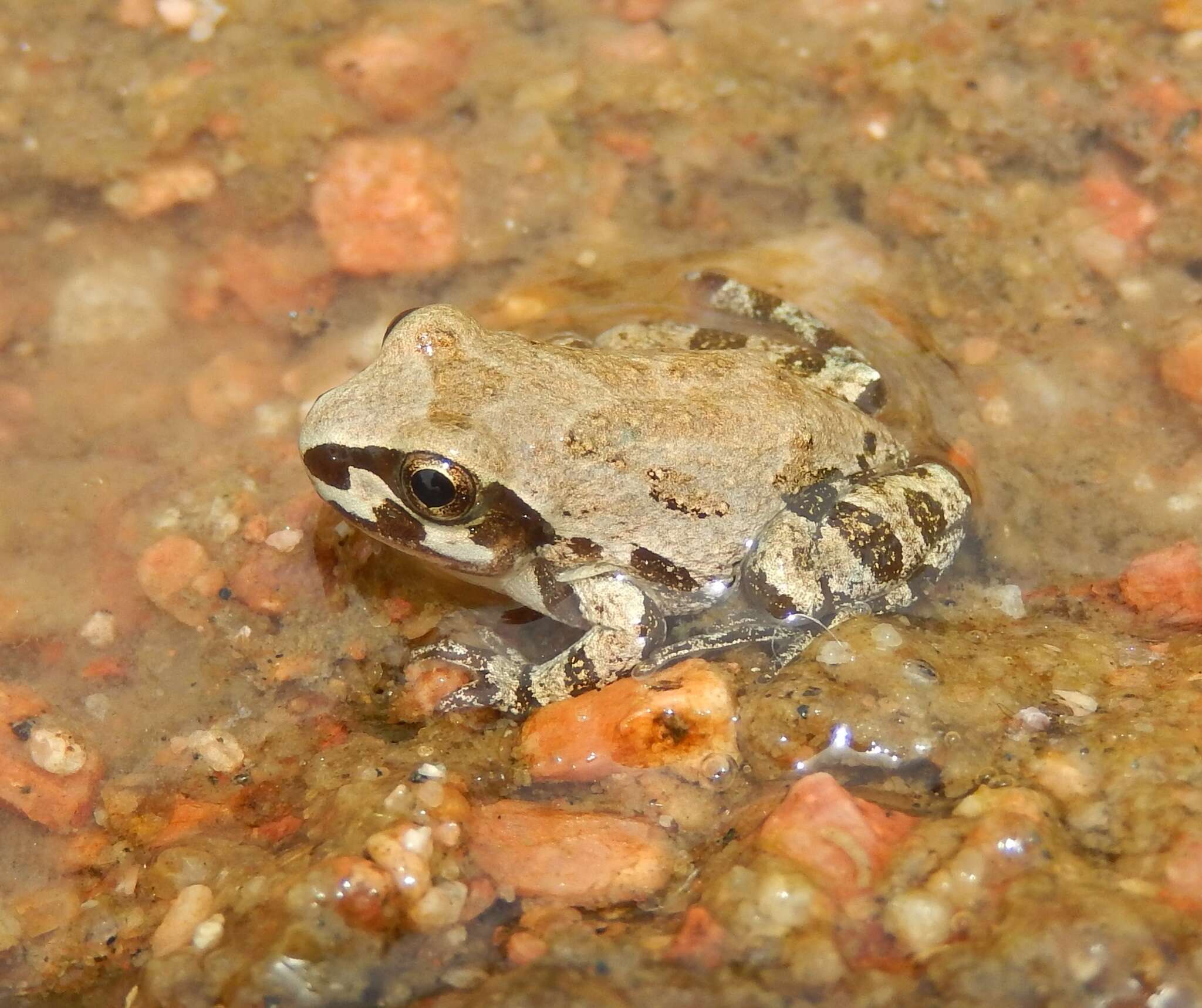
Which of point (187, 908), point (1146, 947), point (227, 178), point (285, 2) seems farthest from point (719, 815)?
point (285, 2)

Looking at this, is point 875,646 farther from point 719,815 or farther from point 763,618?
point 719,815

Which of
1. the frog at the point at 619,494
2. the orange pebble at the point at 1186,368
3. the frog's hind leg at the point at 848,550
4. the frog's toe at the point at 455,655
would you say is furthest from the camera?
the orange pebble at the point at 1186,368

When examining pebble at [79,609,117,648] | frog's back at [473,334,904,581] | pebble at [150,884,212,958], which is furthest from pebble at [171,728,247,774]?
frog's back at [473,334,904,581]

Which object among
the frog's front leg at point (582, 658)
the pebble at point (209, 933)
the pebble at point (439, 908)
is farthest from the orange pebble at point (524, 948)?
the frog's front leg at point (582, 658)

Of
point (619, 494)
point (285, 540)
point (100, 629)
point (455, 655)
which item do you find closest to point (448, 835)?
point (455, 655)

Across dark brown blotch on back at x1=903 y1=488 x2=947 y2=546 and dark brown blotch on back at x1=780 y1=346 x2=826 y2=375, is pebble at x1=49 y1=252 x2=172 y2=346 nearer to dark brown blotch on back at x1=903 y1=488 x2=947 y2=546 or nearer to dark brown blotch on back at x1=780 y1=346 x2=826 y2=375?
dark brown blotch on back at x1=780 y1=346 x2=826 y2=375

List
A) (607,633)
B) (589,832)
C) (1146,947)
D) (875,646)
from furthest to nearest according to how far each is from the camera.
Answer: (607,633) → (875,646) → (589,832) → (1146,947)

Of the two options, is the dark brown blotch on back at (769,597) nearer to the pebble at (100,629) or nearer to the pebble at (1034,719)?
the pebble at (1034,719)
